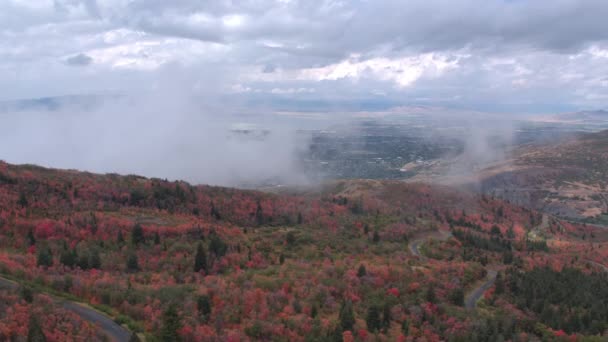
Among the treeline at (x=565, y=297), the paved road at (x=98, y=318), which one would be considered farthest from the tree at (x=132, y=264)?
the treeline at (x=565, y=297)

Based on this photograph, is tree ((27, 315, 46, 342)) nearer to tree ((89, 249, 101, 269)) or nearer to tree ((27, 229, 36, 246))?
tree ((89, 249, 101, 269))

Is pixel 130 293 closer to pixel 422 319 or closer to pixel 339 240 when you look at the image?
pixel 422 319

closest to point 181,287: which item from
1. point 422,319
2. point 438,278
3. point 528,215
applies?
point 422,319

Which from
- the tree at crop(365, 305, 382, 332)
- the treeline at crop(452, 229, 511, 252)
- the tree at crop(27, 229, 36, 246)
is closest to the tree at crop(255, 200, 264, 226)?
the treeline at crop(452, 229, 511, 252)

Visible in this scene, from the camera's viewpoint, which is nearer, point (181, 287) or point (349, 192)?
point (181, 287)

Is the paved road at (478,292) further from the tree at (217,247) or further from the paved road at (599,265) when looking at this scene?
the tree at (217,247)

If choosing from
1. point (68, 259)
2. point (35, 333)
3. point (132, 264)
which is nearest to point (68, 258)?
point (68, 259)

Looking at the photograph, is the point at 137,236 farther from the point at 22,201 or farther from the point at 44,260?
the point at 22,201
